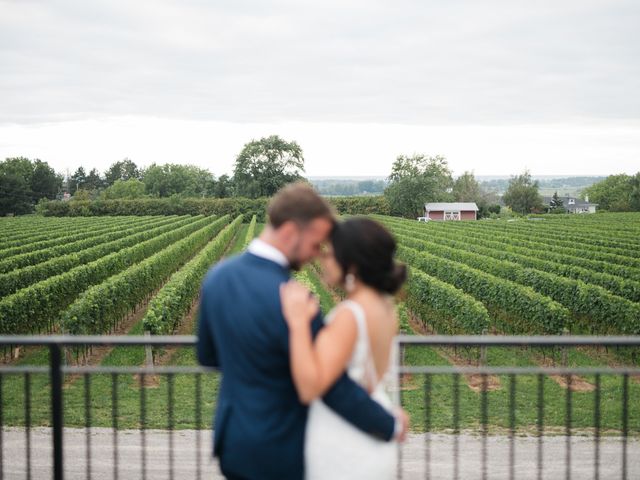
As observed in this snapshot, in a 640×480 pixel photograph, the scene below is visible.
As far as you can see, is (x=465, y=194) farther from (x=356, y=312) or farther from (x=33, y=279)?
(x=356, y=312)

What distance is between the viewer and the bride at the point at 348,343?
258 centimetres

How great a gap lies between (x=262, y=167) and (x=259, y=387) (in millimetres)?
115466

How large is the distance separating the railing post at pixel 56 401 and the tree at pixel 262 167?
364ft

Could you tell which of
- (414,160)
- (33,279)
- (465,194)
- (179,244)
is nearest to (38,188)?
(414,160)

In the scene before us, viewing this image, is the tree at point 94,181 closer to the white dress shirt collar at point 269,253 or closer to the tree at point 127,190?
the tree at point 127,190

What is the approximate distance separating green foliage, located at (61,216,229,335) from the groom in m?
15.9

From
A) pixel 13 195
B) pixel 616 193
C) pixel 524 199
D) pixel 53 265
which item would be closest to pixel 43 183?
pixel 13 195

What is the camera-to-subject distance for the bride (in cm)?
258

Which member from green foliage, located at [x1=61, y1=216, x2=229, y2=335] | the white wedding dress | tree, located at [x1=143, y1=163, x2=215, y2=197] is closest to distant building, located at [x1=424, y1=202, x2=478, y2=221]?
tree, located at [x1=143, y1=163, x2=215, y2=197]

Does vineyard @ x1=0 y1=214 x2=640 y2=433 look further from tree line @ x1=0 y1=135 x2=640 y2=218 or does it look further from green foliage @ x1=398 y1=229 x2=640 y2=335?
tree line @ x1=0 y1=135 x2=640 y2=218

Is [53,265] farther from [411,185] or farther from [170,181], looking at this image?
[170,181]

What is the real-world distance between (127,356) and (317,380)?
53.8 feet

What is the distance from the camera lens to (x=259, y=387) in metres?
2.74

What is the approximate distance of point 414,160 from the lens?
10850cm
